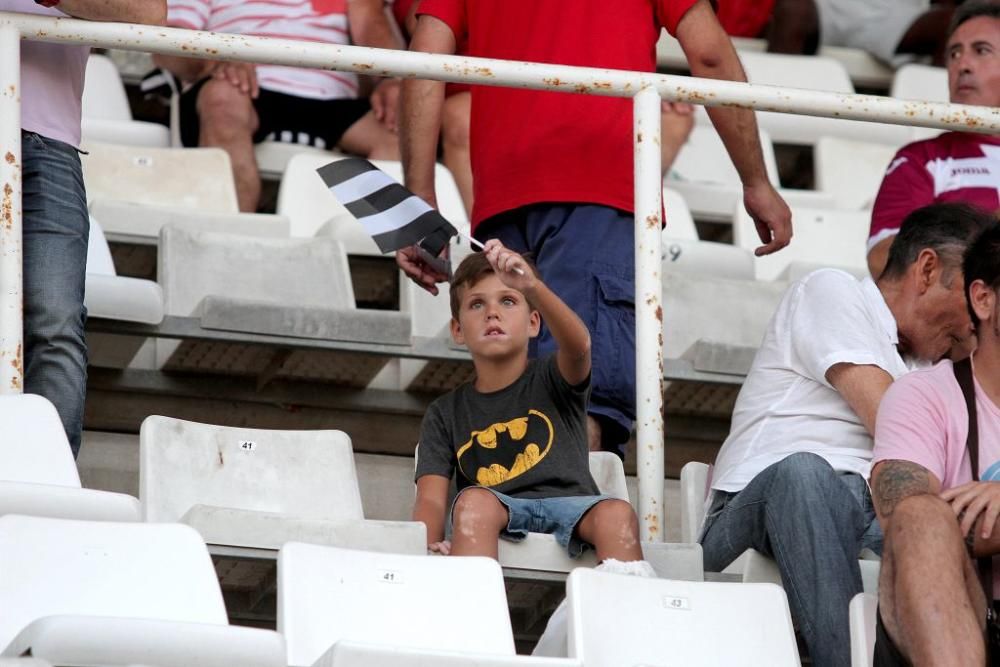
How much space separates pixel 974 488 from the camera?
2.76 metres

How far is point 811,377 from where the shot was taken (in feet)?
11.1

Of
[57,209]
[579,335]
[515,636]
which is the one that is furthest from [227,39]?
[515,636]

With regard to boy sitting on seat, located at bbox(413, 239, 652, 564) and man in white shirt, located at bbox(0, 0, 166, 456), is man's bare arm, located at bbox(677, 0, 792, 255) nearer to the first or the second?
boy sitting on seat, located at bbox(413, 239, 652, 564)

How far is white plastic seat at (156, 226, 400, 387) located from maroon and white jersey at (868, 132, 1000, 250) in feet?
3.73

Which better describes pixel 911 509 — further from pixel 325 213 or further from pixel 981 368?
pixel 325 213

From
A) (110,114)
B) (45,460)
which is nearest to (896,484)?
(45,460)

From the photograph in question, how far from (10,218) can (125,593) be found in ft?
2.33

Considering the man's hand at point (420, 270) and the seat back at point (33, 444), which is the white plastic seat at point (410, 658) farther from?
the man's hand at point (420, 270)

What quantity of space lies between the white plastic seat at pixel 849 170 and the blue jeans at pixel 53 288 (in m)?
3.27

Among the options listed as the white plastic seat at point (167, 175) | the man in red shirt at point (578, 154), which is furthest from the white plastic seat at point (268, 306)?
the white plastic seat at point (167, 175)

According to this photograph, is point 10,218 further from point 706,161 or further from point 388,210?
point 706,161

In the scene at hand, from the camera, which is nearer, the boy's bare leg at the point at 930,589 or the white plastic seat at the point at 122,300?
the boy's bare leg at the point at 930,589

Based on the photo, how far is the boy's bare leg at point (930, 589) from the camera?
2.58 meters

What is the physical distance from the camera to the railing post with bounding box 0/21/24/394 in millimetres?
2996
